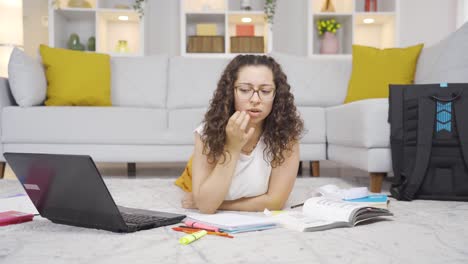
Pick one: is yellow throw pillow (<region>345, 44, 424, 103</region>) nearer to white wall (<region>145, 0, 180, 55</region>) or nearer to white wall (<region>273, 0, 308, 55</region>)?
white wall (<region>273, 0, 308, 55</region>)

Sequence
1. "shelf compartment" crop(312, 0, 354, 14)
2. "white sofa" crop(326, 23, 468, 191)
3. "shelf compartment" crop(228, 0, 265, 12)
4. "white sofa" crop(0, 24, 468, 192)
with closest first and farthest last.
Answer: "white sofa" crop(326, 23, 468, 191), "white sofa" crop(0, 24, 468, 192), "shelf compartment" crop(312, 0, 354, 14), "shelf compartment" crop(228, 0, 265, 12)

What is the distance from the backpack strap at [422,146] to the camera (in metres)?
2.20

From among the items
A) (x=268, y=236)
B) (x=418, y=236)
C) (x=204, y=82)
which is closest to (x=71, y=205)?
(x=268, y=236)

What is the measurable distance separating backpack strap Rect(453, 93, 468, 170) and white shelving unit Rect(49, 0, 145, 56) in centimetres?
348

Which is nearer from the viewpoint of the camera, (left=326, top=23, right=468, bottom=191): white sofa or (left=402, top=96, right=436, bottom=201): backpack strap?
(left=402, top=96, right=436, bottom=201): backpack strap

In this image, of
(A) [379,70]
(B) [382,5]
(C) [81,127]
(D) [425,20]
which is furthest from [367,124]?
(D) [425,20]

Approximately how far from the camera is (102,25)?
5.15 meters

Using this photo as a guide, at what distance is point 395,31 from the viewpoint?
4.90 meters

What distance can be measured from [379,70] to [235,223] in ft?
7.24

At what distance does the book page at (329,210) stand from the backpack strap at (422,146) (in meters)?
0.64

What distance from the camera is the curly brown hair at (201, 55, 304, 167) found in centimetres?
170

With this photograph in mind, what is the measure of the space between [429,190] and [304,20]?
3271mm

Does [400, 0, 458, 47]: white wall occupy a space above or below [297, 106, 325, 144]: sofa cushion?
above

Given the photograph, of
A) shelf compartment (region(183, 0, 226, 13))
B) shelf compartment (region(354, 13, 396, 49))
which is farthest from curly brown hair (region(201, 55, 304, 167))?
shelf compartment (region(354, 13, 396, 49))
